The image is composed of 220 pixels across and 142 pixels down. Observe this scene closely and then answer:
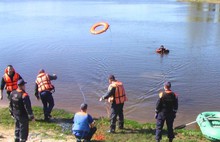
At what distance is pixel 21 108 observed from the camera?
27.8 ft

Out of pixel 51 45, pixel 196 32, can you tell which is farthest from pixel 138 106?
pixel 196 32

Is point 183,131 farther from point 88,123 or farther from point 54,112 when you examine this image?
point 54,112

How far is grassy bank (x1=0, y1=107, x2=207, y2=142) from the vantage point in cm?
999

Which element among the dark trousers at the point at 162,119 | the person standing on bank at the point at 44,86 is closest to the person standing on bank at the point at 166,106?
the dark trousers at the point at 162,119

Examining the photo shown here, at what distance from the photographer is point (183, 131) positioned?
1082 centimetres

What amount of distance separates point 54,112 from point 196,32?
2634 centimetres

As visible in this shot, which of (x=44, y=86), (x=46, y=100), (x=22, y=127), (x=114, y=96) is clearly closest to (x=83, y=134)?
(x=22, y=127)

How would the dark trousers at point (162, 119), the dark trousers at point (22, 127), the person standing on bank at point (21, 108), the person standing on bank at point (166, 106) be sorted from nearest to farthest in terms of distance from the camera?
the person standing on bank at point (21, 108)
the dark trousers at point (22, 127)
the person standing on bank at point (166, 106)
the dark trousers at point (162, 119)

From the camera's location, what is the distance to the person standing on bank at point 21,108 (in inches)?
325

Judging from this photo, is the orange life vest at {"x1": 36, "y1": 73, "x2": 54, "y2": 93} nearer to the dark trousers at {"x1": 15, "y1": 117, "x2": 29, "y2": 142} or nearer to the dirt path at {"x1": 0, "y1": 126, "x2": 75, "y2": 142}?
the dirt path at {"x1": 0, "y1": 126, "x2": 75, "y2": 142}

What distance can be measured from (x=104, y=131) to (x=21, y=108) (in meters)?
3.04

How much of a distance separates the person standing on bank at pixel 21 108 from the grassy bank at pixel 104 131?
1371 mm

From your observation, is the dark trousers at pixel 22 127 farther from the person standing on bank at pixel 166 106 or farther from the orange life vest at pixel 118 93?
the person standing on bank at pixel 166 106

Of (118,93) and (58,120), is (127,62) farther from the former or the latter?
(118,93)
